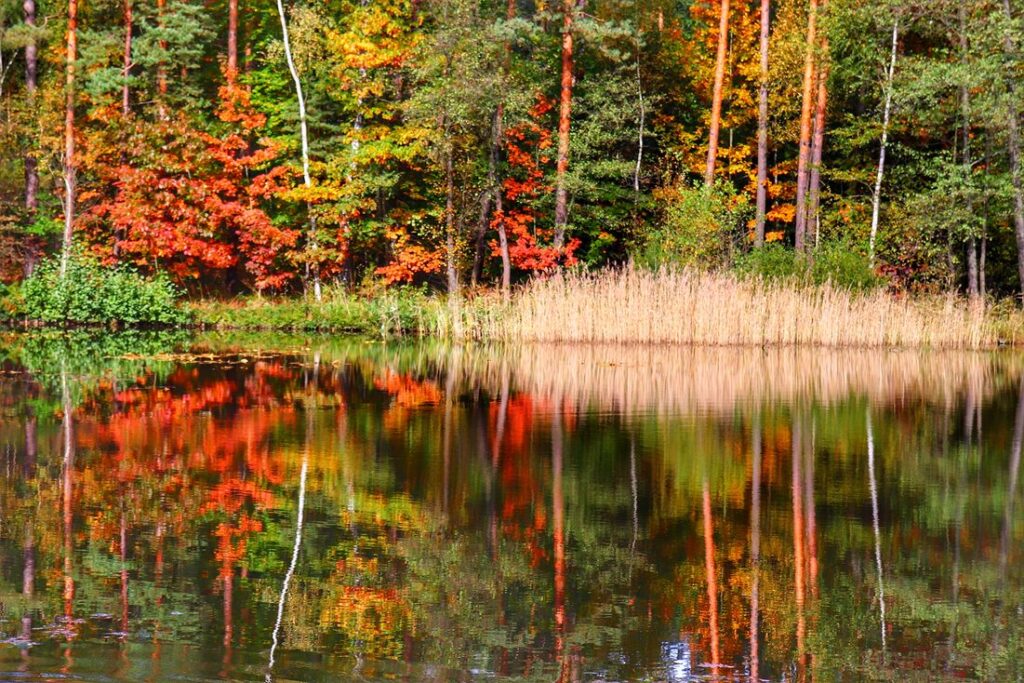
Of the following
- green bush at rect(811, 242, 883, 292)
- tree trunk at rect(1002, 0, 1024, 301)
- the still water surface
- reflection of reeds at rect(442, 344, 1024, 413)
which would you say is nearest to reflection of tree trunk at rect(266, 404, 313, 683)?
the still water surface

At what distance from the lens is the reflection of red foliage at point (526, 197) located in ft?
116

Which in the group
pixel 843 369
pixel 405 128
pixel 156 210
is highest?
pixel 405 128

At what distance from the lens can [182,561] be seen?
690 cm

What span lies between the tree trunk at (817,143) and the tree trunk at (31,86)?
64.4 ft

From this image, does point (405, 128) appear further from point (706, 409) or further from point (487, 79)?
point (706, 409)

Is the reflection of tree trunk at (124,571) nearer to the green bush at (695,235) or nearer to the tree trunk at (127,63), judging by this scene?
the green bush at (695,235)

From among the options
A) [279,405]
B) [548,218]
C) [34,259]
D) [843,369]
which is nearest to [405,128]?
[548,218]

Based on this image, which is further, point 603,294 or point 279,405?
point 603,294

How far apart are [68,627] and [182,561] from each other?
1.29 m

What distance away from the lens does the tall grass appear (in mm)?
24906

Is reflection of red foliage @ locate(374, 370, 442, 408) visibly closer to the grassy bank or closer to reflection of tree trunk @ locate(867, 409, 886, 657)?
reflection of tree trunk @ locate(867, 409, 886, 657)

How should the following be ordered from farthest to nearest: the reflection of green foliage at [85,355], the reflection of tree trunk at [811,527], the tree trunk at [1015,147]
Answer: the tree trunk at [1015,147] < the reflection of green foliage at [85,355] < the reflection of tree trunk at [811,527]

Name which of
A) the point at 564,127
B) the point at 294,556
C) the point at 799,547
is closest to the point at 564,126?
the point at 564,127

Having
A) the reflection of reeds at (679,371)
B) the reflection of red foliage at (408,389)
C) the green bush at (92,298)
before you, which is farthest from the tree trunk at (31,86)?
the reflection of red foliage at (408,389)
